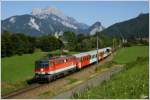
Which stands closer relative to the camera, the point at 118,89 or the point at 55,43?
the point at 118,89

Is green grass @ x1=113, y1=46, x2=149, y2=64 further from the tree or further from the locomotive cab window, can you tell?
the tree

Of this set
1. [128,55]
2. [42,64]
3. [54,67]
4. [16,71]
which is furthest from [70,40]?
[42,64]

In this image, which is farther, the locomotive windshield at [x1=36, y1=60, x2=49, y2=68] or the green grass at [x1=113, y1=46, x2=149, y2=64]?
the green grass at [x1=113, y1=46, x2=149, y2=64]

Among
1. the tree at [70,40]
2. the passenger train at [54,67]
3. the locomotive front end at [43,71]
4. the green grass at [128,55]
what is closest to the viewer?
the locomotive front end at [43,71]

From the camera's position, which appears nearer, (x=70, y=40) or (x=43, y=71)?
(x=43, y=71)

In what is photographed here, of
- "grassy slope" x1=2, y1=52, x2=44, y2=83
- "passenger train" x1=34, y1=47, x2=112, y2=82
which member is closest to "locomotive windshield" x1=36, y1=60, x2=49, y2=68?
"passenger train" x1=34, y1=47, x2=112, y2=82

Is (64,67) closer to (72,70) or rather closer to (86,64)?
(72,70)

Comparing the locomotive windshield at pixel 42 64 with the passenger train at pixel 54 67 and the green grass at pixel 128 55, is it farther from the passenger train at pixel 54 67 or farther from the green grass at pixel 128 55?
the green grass at pixel 128 55

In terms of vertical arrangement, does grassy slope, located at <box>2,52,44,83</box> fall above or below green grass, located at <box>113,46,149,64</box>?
below

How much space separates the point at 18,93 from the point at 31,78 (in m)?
10.2

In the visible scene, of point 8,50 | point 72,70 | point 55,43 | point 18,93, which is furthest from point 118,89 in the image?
point 55,43

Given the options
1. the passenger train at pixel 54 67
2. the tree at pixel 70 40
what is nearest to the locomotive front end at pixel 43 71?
the passenger train at pixel 54 67

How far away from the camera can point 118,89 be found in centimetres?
2409

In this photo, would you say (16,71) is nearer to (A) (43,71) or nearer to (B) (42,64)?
(B) (42,64)
